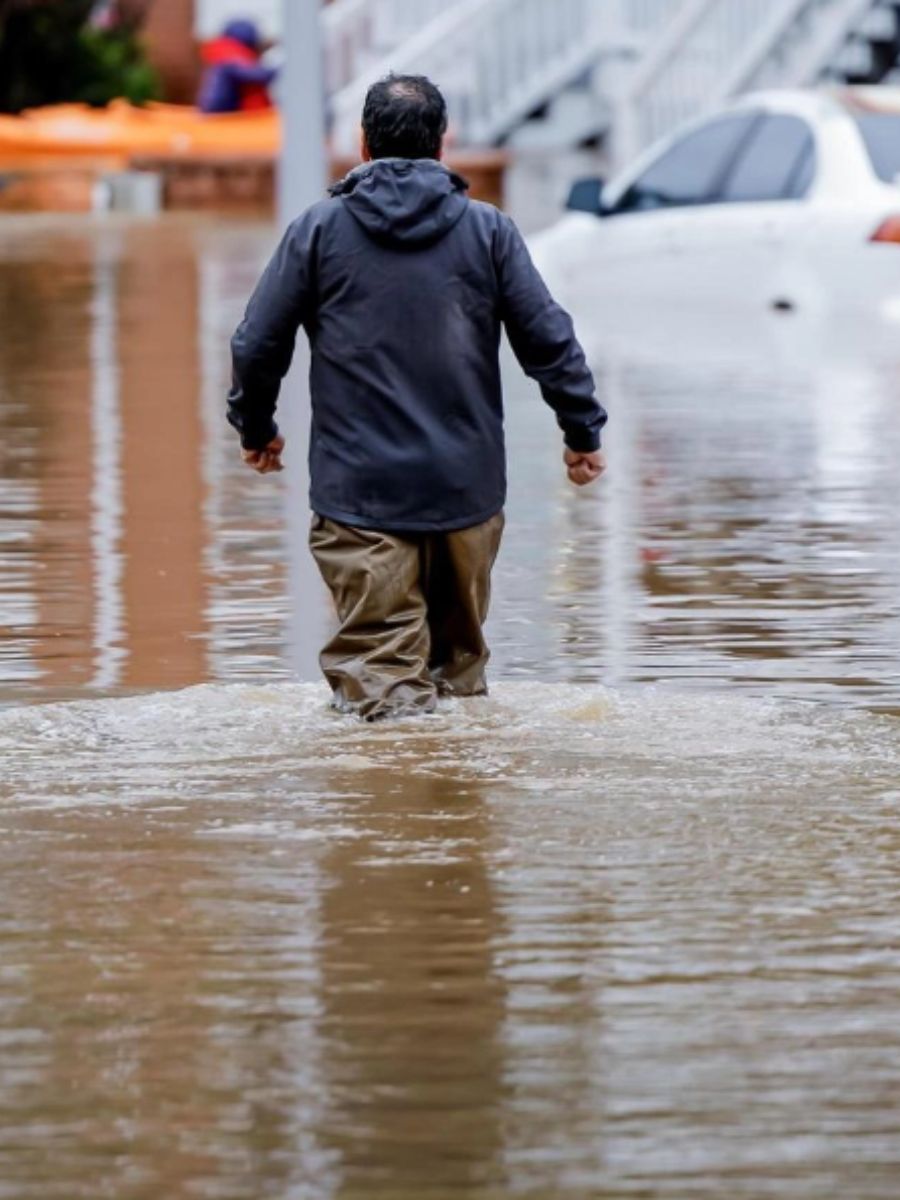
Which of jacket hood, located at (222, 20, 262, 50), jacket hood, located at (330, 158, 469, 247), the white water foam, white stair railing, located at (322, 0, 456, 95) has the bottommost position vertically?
jacket hood, located at (222, 20, 262, 50)

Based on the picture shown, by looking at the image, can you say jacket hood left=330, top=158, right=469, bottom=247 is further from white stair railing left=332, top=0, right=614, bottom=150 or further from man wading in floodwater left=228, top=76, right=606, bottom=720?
white stair railing left=332, top=0, right=614, bottom=150

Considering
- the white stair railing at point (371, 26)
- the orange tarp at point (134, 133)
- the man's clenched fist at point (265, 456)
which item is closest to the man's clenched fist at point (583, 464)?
the man's clenched fist at point (265, 456)

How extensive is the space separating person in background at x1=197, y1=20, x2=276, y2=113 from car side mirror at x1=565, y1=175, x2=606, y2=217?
20.8 m

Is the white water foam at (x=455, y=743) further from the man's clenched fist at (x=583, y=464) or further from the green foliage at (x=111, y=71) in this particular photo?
the green foliage at (x=111, y=71)

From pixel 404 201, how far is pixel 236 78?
1261 inches

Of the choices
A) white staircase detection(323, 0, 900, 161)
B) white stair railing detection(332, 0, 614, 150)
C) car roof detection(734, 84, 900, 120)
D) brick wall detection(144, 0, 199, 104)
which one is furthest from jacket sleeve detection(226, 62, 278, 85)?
car roof detection(734, 84, 900, 120)

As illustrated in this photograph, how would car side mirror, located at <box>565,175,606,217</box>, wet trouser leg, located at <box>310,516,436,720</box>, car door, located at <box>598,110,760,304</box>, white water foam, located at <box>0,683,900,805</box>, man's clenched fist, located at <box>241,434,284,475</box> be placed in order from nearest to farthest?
white water foam, located at <box>0,683,900,805</box> → wet trouser leg, located at <box>310,516,436,720</box> → man's clenched fist, located at <box>241,434,284,475</box> → car side mirror, located at <box>565,175,606,217</box> → car door, located at <box>598,110,760,304</box>

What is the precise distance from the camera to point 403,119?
7.50m

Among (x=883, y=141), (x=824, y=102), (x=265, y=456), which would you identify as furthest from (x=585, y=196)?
(x=265, y=456)

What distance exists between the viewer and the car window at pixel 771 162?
61.1 ft

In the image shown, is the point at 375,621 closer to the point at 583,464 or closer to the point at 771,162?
the point at 583,464

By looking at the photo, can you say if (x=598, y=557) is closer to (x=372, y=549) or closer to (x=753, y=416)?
(x=372, y=549)

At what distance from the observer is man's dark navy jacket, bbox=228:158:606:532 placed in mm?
7477

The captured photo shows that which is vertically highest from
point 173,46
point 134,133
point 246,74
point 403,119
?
point 403,119
